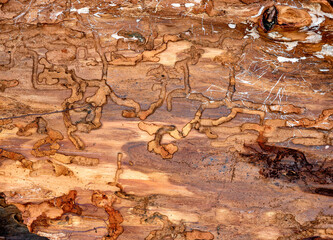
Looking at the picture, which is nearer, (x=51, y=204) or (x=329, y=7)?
(x=329, y=7)

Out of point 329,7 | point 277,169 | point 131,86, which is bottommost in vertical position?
point 277,169

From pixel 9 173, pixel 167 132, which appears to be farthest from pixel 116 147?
pixel 9 173

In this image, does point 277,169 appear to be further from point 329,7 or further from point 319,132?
point 329,7

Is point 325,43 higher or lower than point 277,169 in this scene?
higher

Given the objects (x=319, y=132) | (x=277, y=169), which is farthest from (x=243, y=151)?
(x=319, y=132)

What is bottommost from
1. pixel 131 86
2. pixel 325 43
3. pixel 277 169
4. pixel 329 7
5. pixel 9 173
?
pixel 9 173

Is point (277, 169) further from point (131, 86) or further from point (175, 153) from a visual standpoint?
point (131, 86)
